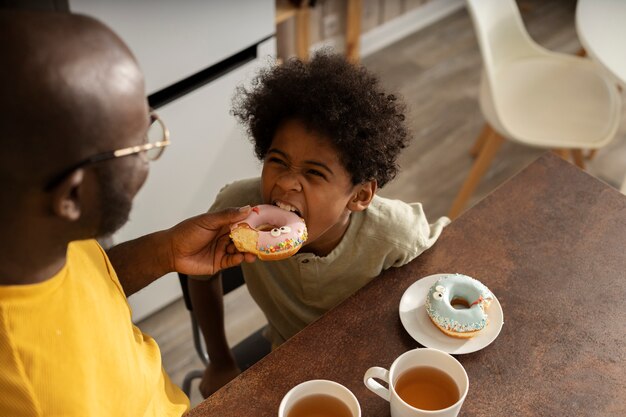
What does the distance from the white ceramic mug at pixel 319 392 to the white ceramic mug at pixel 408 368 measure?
4cm

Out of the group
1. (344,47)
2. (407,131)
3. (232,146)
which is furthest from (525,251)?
(344,47)

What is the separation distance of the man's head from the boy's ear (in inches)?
21.1

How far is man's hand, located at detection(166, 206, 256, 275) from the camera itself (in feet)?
3.72

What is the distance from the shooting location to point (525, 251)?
1210mm

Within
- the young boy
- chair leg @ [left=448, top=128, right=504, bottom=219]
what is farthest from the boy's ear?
chair leg @ [left=448, top=128, right=504, bottom=219]

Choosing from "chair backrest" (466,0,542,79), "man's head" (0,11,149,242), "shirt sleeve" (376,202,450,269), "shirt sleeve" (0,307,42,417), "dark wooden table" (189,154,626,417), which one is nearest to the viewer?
"man's head" (0,11,149,242)

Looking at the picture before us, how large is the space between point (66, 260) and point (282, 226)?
1.26 ft

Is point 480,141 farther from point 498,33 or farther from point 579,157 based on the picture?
point 498,33

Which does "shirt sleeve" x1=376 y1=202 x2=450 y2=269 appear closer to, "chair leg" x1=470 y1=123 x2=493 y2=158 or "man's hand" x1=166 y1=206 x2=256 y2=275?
"man's hand" x1=166 y1=206 x2=256 y2=275

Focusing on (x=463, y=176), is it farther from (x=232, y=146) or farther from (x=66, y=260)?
(x=66, y=260)

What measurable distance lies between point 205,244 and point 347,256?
0.91 ft

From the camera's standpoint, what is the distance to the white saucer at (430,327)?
1.06m

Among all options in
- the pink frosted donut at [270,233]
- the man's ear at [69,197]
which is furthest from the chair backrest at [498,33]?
the man's ear at [69,197]

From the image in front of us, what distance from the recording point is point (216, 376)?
143 centimetres
